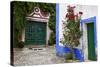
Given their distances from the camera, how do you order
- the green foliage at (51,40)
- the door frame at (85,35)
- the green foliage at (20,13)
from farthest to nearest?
the door frame at (85,35) < the green foliage at (51,40) < the green foliage at (20,13)

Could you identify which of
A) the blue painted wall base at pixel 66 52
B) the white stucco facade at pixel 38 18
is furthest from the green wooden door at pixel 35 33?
the blue painted wall base at pixel 66 52

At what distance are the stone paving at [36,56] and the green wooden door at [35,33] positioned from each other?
0.25 ft

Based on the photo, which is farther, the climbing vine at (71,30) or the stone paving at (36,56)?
the climbing vine at (71,30)

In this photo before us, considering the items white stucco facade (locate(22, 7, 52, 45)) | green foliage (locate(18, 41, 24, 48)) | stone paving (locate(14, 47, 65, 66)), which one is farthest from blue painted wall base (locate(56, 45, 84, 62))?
green foliage (locate(18, 41, 24, 48))

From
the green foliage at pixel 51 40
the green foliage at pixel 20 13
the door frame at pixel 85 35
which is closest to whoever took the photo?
the green foliage at pixel 20 13

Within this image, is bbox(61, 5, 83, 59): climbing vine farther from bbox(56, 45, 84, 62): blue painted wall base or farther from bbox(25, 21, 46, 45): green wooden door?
bbox(25, 21, 46, 45): green wooden door

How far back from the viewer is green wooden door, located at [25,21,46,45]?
188cm

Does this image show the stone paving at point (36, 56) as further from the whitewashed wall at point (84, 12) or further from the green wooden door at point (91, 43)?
the green wooden door at point (91, 43)

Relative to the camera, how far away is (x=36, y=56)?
1.91 m

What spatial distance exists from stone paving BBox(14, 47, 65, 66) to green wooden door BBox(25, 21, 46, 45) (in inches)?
3.0

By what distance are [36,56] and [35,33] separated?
0.74 ft

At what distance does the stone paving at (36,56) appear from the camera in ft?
6.05
